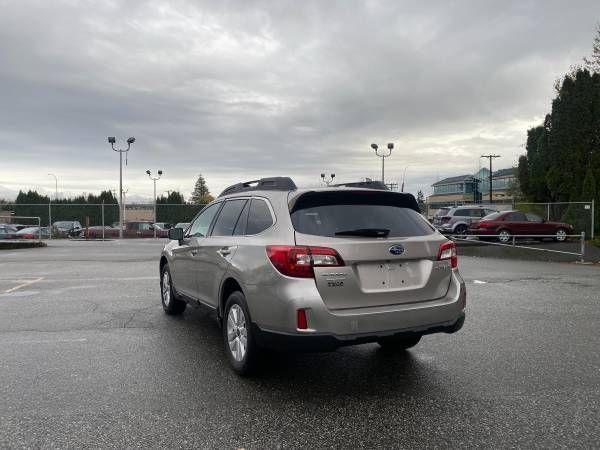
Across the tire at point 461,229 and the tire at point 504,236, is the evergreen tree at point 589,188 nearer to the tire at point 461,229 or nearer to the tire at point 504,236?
the tire at point 461,229

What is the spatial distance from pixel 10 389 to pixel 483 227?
20967 millimetres

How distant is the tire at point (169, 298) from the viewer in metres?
7.09

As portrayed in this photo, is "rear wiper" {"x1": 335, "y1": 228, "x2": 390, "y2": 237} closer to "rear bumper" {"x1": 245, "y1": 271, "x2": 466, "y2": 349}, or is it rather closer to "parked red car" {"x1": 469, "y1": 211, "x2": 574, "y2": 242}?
"rear bumper" {"x1": 245, "y1": 271, "x2": 466, "y2": 349}

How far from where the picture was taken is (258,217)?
15.3ft

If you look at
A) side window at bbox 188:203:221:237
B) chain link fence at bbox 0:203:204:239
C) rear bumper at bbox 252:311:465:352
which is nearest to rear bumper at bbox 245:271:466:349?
rear bumper at bbox 252:311:465:352

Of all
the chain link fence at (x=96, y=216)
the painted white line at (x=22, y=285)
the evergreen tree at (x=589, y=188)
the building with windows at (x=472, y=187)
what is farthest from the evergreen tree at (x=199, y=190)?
the painted white line at (x=22, y=285)

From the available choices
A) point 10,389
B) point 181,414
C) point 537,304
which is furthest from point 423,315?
point 537,304

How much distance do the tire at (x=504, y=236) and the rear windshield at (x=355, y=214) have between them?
18.7m

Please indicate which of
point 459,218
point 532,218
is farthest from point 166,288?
point 459,218

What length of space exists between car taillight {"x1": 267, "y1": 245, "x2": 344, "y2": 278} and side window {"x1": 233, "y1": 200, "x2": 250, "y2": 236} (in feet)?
3.05

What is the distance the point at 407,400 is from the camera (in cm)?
394

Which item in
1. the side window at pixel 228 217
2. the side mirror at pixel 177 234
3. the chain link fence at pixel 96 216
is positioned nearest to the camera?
the side window at pixel 228 217

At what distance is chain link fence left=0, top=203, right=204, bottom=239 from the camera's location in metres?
33.8

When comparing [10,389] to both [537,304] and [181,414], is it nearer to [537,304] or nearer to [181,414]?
[181,414]
